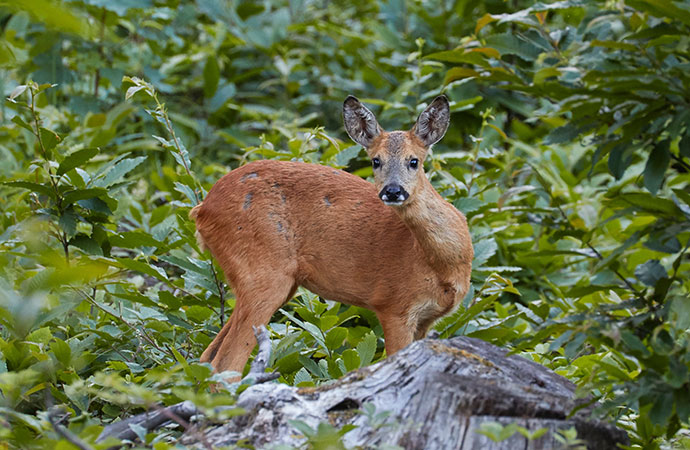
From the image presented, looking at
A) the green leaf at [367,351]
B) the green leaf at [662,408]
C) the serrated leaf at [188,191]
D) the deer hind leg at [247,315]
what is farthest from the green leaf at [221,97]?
the green leaf at [662,408]

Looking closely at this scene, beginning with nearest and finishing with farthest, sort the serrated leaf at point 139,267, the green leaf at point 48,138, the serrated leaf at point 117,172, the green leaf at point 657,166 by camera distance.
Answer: the green leaf at point 657,166
the serrated leaf at point 139,267
the green leaf at point 48,138
the serrated leaf at point 117,172

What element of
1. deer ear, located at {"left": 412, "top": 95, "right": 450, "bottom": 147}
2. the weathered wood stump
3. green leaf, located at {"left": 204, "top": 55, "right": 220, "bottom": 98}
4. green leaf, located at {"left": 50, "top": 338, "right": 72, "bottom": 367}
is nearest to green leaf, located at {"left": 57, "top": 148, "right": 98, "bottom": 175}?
green leaf, located at {"left": 50, "top": 338, "right": 72, "bottom": 367}

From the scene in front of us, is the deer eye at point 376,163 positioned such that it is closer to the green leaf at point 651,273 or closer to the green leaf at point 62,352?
the green leaf at point 651,273

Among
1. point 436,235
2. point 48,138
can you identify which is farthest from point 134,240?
point 436,235

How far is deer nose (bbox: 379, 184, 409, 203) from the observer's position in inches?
180

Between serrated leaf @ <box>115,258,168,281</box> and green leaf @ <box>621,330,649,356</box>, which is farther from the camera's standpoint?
serrated leaf @ <box>115,258,168,281</box>

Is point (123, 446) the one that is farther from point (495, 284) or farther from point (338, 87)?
point (338, 87)

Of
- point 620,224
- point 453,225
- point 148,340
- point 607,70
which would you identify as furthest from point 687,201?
point 620,224

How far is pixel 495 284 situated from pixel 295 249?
1469mm

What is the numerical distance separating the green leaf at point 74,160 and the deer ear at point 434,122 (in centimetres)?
194

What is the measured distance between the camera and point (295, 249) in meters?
4.84

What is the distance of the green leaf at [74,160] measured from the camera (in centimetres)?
514

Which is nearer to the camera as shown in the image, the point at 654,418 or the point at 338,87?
the point at 654,418

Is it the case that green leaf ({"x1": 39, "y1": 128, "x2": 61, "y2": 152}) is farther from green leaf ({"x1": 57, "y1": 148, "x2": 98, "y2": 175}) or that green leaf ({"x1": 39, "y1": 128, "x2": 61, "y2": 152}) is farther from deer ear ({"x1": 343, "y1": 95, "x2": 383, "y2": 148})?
deer ear ({"x1": 343, "y1": 95, "x2": 383, "y2": 148})
